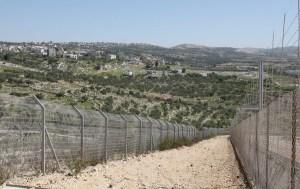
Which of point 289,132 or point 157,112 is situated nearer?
point 289,132

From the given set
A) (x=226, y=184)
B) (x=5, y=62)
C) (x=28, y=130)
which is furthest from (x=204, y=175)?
(x=5, y=62)

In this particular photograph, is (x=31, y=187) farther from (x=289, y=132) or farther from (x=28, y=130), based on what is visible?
(x=289, y=132)


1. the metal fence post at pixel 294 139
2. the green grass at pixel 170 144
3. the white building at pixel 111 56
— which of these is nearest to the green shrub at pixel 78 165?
the metal fence post at pixel 294 139

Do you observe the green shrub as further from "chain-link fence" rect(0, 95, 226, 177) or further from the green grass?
the green grass

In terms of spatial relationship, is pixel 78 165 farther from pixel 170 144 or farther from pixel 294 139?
pixel 170 144

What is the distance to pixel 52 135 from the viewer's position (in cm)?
1892

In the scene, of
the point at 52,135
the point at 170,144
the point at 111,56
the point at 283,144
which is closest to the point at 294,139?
the point at 283,144

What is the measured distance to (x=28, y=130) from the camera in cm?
1742

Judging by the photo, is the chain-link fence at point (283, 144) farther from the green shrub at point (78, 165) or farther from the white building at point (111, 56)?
the white building at point (111, 56)

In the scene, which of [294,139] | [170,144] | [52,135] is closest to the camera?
[294,139]

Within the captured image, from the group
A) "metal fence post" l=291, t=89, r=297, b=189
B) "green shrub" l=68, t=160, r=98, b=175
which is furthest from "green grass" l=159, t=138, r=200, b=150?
"metal fence post" l=291, t=89, r=297, b=189

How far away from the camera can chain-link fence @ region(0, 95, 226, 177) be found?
16594 mm

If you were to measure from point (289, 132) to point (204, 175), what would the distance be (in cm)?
1298

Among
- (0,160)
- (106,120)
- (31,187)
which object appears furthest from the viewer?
(106,120)
